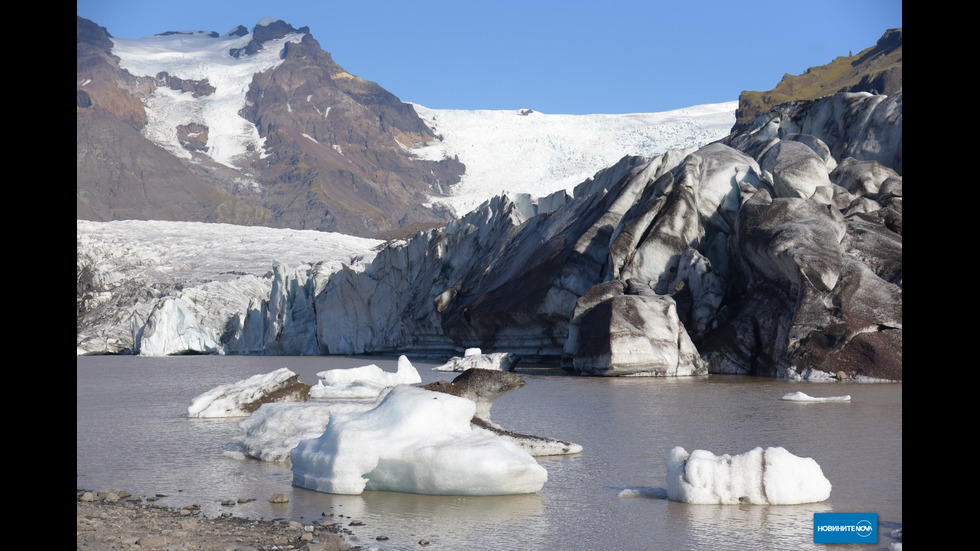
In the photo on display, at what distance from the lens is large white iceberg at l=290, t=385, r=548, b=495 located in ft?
21.7

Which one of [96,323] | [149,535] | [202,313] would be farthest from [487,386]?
[96,323]

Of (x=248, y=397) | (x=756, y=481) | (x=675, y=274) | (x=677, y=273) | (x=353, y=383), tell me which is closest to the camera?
(x=756, y=481)

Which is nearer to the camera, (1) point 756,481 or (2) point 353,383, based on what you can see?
(1) point 756,481

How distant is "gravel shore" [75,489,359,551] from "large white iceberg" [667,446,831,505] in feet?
7.55

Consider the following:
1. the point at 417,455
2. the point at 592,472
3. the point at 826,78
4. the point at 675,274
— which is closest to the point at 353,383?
the point at 592,472

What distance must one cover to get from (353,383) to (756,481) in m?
9.97

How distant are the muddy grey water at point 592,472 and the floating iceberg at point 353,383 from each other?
2133 millimetres

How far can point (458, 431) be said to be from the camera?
7.02 meters

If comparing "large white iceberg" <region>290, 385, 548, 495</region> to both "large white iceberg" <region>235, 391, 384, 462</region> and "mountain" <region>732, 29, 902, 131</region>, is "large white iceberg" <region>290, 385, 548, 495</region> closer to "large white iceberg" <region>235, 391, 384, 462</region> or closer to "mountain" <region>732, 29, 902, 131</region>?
"large white iceberg" <region>235, 391, 384, 462</region>

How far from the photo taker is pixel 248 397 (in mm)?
12805

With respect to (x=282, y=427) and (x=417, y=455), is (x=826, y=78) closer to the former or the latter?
(x=282, y=427)

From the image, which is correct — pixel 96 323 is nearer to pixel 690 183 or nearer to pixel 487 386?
pixel 690 183

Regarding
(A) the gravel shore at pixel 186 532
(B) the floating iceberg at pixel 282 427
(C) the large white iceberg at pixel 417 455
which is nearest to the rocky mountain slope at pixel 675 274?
(B) the floating iceberg at pixel 282 427

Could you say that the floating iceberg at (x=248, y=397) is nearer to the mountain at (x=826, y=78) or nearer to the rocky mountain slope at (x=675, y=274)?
the rocky mountain slope at (x=675, y=274)
